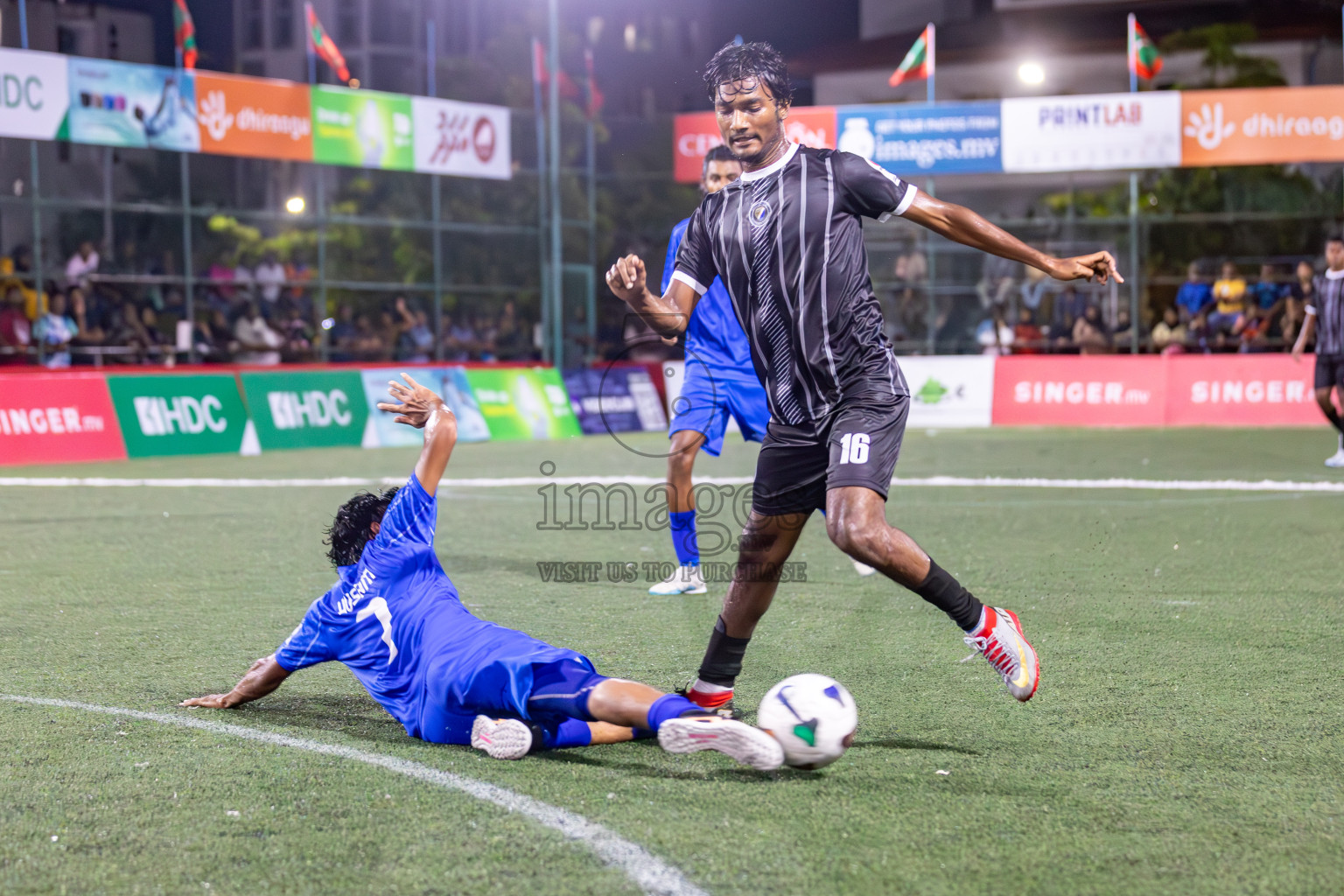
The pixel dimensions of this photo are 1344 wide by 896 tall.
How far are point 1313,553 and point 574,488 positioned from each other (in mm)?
6388

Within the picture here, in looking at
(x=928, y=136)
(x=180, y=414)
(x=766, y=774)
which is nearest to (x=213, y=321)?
(x=180, y=414)

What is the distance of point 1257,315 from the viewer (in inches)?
964

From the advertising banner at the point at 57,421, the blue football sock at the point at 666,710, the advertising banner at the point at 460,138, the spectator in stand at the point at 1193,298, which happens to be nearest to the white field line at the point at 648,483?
the advertising banner at the point at 57,421

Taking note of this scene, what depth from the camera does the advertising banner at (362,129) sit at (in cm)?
2134

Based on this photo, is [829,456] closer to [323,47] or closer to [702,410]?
[702,410]

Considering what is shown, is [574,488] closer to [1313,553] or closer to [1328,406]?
[1313,553]

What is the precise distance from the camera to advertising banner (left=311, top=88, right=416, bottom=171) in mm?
21344

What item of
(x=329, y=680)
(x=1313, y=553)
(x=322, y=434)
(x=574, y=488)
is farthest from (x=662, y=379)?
(x=329, y=680)

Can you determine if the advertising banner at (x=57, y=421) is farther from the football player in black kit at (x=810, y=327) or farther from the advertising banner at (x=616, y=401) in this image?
the football player in black kit at (x=810, y=327)

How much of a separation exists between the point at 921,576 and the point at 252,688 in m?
2.24

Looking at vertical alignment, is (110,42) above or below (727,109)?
above

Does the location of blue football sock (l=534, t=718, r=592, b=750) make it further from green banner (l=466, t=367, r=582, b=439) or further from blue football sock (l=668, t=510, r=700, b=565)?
green banner (l=466, t=367, r=582, b=439)

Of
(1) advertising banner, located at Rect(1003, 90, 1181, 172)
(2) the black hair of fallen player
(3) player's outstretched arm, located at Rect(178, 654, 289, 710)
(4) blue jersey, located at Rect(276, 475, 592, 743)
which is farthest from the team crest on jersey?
(1) advertising banner, located at Rect(1003, 90, 1181, 172)

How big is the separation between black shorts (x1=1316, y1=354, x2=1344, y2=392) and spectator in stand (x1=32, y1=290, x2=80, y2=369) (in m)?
15.9
